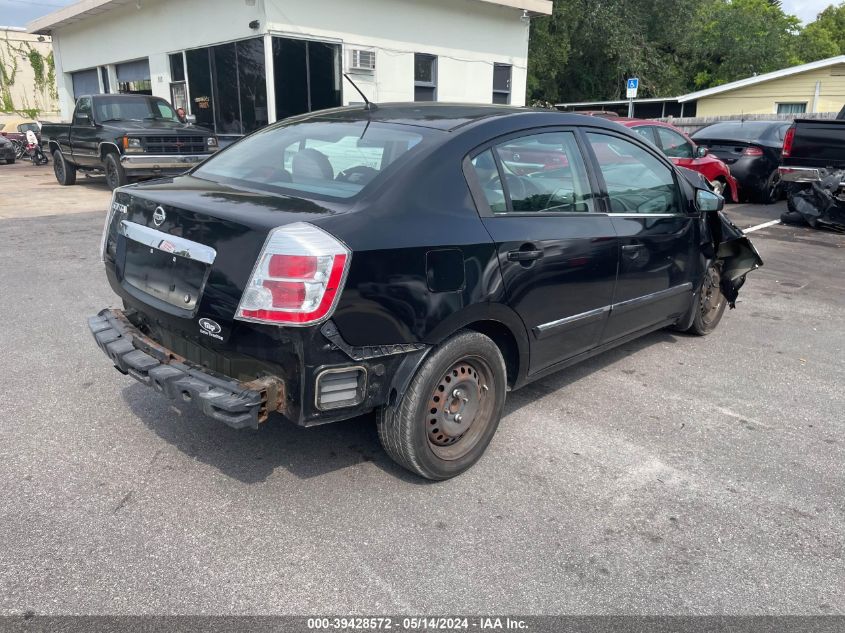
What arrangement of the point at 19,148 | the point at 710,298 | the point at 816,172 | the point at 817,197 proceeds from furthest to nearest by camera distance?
the point at 19,148, the point at 816,172, the point at 817,197, the point at 710,298

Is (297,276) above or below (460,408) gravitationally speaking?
above

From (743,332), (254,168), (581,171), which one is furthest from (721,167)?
(254,168)

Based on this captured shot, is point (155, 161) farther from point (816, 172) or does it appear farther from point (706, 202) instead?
point (816, 172)

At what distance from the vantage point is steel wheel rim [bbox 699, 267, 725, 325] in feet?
17.4

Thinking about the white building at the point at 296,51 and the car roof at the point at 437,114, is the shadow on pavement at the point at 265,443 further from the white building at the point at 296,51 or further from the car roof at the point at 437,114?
the white building at the point at 296,51

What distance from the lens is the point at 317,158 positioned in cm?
351

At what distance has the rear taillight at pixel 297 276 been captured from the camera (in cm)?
265

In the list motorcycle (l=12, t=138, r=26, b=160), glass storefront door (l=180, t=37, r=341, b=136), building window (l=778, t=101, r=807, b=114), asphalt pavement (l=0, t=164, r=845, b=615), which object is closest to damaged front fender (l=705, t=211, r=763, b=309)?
asphalt pavement (l=0, t=164, r=845, b=615)

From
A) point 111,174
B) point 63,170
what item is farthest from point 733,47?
point 111,174

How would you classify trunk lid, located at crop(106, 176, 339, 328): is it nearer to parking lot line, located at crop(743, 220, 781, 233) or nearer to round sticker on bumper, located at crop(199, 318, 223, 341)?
round sticker on bumper, located at crop(199, 318, 223, 341)

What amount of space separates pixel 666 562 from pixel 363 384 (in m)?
1.44

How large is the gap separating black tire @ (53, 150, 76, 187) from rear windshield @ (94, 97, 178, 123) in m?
2.36

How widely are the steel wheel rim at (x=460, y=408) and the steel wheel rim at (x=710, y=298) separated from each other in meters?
2.65

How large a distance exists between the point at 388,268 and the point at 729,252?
358cm
